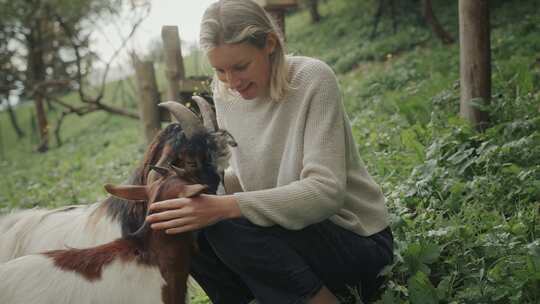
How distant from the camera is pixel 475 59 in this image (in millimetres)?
4785

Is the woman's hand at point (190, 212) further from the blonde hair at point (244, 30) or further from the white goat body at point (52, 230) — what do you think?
the white goat body at point (52, 230)

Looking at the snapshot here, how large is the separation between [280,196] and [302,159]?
31cm

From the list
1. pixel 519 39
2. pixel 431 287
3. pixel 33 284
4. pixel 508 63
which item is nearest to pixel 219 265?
pixel 33 284

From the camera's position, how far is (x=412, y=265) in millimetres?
3170

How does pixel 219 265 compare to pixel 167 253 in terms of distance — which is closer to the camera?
pixel 167 253

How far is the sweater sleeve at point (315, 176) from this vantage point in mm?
2523

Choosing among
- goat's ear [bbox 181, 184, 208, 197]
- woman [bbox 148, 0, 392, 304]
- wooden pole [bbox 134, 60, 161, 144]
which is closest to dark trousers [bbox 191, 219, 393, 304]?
woman [bbox 148, 0, 392, 304]

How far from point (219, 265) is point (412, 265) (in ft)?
3.33

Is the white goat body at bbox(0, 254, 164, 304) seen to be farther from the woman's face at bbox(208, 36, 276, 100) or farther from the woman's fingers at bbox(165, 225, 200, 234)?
the woman's face at bbox(208, 36, 276, 100)

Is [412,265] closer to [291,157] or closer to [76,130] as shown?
[291,157]

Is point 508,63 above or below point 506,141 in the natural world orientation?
above

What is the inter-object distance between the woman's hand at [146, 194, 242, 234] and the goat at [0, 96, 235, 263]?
13.8 inches

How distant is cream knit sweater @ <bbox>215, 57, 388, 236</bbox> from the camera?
2537 mm

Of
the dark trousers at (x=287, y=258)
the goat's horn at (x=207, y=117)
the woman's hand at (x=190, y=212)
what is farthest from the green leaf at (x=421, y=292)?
the goat's horn at (x=207, y=117)
